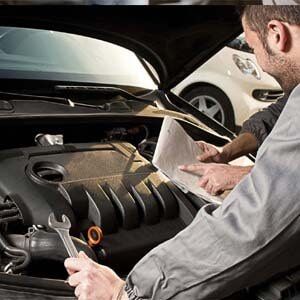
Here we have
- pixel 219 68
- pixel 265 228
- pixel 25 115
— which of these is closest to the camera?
pixel 265 228

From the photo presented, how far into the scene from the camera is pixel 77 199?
4.65 feet

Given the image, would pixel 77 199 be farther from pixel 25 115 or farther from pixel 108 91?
pixel 108 91

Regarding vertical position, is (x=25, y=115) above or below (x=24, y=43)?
below

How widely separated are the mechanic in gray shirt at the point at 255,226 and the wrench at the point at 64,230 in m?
0.23

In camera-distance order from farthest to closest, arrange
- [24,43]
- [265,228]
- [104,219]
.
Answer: [24,43]
[104,219]
[265,228]

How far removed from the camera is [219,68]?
13.9 feet

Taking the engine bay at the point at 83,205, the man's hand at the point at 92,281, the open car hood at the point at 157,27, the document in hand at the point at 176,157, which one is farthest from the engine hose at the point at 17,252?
the open car hood at the point at 157,27

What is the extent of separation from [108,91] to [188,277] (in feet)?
3.94

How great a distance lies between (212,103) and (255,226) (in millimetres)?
3305

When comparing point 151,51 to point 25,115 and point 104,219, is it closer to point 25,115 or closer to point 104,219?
point 25,115

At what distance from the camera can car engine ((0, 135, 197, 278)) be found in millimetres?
1300

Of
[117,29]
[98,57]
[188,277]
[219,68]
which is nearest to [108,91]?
[98,57]

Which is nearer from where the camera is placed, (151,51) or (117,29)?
(117,29)

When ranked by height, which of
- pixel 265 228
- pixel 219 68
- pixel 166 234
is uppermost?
pixel 265 228
